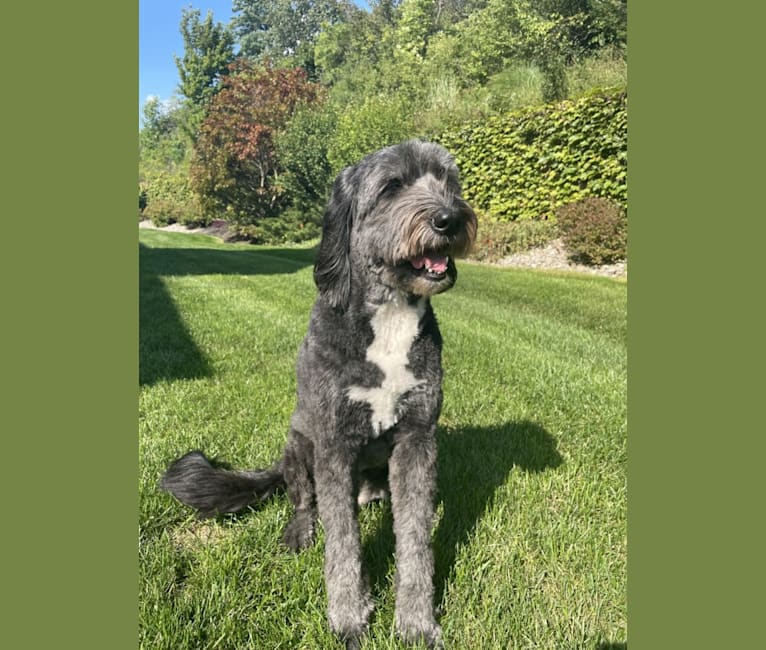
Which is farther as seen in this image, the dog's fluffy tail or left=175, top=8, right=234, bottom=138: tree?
left=175, top=8, right=234, bottom=138: tree

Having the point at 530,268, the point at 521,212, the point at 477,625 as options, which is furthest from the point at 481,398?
the point at 521,212

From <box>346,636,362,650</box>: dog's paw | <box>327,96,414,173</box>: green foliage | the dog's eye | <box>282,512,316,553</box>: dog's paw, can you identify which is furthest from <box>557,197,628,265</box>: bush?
<box>346,636,362,650</box>: dog's paw

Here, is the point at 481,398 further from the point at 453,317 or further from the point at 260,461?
the point at 453,317

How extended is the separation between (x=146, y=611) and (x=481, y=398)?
11.1ft

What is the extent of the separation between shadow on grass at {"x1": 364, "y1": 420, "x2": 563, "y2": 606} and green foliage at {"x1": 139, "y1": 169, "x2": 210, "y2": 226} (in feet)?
104

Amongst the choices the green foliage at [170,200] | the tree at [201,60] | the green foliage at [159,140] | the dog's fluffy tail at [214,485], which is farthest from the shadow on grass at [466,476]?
the green foliage at [159,140]

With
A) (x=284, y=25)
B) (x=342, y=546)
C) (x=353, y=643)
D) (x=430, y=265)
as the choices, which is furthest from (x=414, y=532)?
(x=284, y=25)

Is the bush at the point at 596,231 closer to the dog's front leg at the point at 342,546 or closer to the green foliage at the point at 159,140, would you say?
the dog's front leg at the point at 342,546

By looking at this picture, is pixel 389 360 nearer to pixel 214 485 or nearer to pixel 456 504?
pixel 456 504

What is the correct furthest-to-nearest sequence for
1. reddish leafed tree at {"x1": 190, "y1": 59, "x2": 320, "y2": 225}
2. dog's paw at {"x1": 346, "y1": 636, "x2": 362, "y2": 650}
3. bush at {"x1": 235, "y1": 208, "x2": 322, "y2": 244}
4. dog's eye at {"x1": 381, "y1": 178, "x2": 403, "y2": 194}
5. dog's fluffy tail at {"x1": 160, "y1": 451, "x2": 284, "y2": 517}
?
reddish leafed tree at {"x1": 190, "y1": 59, "x2": 320, "y2": 225}, bush at {"x1": 235, "y1": 208, "x2": 322, "y2": 244}, dog's fluffy tail at {"x1": 160, "y1": 451, "x2": 284, "y2": 517}, dog's eye at {"x1": 381, "y1": 178, "x2": 403, "y2": 194}, dog's paw at {"x1": 346, "y1": 636, "x2": 362, "y2": 650}

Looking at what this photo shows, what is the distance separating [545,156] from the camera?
14875 millimetres

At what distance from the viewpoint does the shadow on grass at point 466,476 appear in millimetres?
2730

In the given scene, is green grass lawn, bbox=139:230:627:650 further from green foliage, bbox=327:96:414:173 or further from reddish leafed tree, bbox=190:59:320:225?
reddish leafed tree, bbox=190:59:320:225

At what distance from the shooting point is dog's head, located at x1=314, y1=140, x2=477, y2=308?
2318 mm
